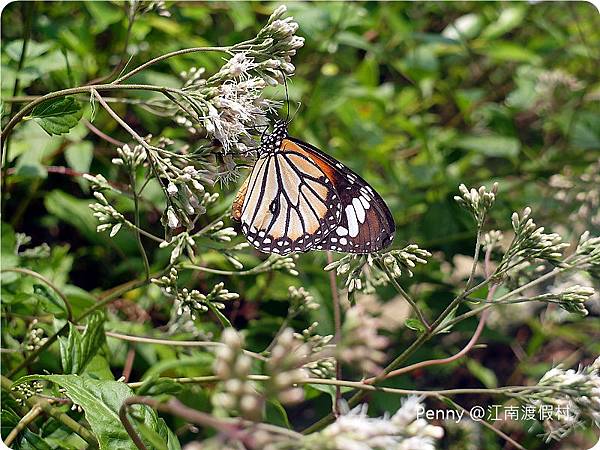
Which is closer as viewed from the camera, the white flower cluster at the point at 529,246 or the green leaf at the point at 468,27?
the white flower cluster at the point at 529,246

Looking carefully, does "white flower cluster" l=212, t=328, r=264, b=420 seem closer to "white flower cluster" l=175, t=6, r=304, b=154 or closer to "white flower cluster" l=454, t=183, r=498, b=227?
"white flower cluster" l=175, t=6, r=304, b=154

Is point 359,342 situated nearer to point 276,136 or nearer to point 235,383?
point 235,383

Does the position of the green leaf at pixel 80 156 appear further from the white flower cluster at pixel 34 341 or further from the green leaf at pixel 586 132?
the green leaf at pixel 586 132

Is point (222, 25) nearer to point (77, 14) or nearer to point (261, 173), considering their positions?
point (77, 14)

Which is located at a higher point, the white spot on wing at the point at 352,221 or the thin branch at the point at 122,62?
the thin branch at the point at 122,62

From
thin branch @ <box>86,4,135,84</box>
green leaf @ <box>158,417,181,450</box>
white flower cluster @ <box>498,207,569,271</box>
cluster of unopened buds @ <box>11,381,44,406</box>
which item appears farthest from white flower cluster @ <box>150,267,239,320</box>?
white flower cluster @ <box>498,207,569,271</box>

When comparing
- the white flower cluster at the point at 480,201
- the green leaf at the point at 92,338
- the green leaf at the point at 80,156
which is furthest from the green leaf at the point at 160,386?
the green leaf at the point at 80,156

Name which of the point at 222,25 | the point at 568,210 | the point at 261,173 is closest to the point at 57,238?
the point at 222,25
